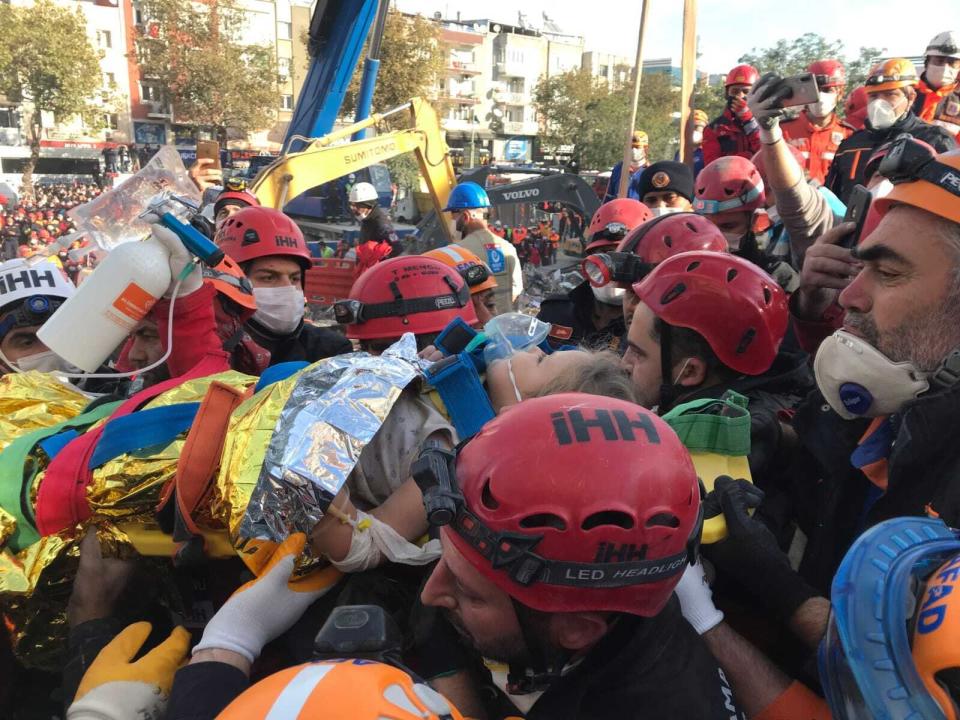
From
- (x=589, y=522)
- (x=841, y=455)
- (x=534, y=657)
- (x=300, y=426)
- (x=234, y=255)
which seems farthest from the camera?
(x=234, y=255)

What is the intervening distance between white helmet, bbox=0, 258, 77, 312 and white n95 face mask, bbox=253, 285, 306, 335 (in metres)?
0.92

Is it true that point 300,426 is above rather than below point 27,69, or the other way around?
below

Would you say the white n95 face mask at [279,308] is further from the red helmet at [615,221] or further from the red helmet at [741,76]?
the red helmet at [741,76]

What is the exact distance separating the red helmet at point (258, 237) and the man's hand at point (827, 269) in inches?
107

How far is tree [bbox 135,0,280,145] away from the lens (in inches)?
1496

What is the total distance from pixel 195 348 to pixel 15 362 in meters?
1.21

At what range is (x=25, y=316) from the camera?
3.32 meters

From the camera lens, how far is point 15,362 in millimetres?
3303

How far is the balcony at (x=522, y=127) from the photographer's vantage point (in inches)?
2944

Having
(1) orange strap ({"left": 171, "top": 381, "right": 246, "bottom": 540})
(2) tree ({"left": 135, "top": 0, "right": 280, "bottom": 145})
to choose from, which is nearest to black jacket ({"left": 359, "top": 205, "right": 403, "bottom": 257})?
(1) orange strap ({"left": 171, "top": 381, "right": 246, "bottom": 540})

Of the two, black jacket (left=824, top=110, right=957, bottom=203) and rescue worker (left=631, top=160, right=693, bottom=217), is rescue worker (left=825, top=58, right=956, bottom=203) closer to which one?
black jacket (left=824, top=110, right=957, bottom=203)

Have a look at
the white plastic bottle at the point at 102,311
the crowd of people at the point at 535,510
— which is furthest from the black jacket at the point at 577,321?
the white plastic bottle at the point at 102,311

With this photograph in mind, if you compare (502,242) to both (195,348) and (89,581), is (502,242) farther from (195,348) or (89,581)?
(89,581)

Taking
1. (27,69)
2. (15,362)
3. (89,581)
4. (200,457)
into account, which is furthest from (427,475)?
(27,69)
